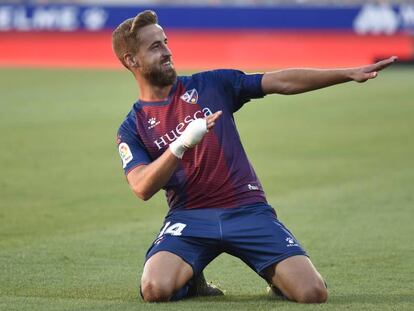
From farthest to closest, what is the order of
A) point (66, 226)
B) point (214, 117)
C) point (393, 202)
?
point (393, 202) < point (66, 226) < point (214, 117)

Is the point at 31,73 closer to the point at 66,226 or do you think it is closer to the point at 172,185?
the point at 66,226

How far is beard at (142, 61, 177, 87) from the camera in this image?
728 cm

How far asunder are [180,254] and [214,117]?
1.07 meters

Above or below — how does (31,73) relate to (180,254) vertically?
below

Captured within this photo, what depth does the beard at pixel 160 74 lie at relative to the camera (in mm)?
7281

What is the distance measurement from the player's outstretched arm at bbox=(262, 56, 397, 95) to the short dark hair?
2.75 ft

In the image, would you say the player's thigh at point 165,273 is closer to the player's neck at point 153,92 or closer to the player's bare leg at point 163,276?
the player's bare leg at point 163,276

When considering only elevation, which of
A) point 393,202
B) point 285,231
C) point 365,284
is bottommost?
point 393,202

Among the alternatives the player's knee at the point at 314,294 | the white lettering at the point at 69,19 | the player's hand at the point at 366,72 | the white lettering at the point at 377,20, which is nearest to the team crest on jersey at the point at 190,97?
the player's hand at the point at 366,72

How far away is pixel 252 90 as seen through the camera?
7301 mm

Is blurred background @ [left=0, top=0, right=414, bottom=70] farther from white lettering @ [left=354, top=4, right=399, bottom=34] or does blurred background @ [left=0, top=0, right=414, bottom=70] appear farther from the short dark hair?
the short dark hair

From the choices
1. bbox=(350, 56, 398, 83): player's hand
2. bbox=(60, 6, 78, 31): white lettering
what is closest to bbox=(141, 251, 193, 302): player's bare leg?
bbox=(350, 56, 398, 83): player's hand

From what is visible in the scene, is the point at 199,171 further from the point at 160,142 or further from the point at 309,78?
the point at 309,78

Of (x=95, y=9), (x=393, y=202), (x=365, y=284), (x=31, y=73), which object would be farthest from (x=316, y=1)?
(x=365, y=284)
